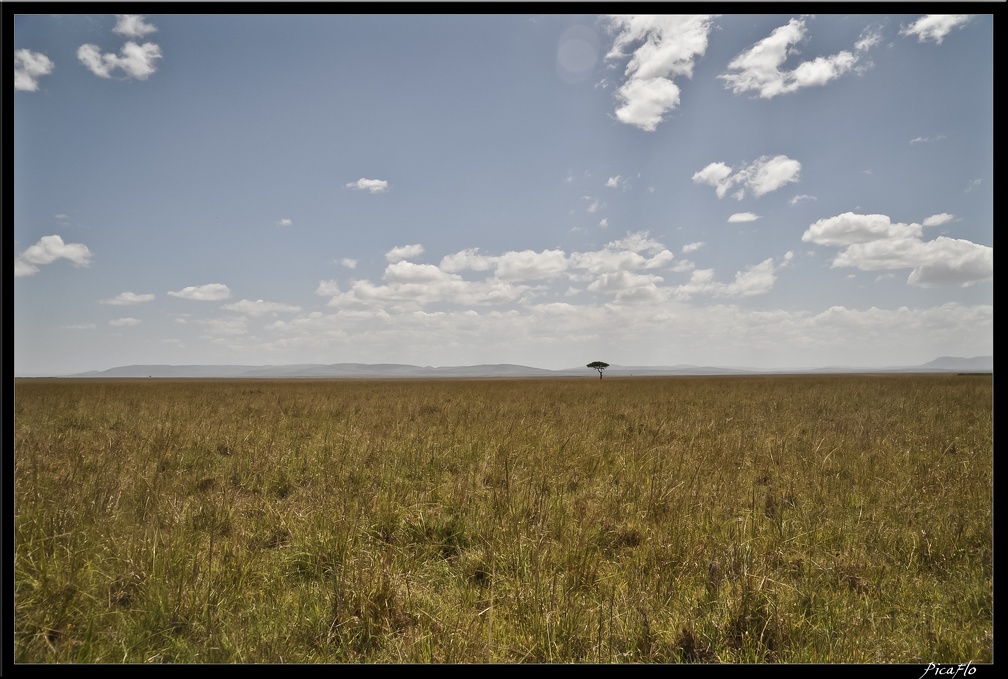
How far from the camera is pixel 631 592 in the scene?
3.00 metres

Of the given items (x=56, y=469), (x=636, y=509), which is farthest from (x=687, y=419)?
(x=56, y=469)

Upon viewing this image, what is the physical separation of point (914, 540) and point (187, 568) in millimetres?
5315

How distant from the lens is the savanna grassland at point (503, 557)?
2518 mm

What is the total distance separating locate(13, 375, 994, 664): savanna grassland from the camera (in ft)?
8.26

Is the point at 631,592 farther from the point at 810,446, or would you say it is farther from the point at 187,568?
the point at 810,446
